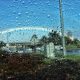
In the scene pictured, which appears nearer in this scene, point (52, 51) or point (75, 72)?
point (75, 72)

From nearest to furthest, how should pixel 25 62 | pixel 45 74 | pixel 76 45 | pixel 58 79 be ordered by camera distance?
pixel 58 79, pixel 45 74, pixel 25 62, pixel 76 45

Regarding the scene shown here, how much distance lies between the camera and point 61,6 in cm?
2028

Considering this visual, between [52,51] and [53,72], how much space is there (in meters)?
16.1

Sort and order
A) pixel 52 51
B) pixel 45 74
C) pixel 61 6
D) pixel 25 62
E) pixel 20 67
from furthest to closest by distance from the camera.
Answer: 1. pixel 52 51
2. pixel 61 6
3. pixel 25 62
4. pixel 20 67
5. pixel 45 74

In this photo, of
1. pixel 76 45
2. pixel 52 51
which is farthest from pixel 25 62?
pixel 76 45

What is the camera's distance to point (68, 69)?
780 centimetres

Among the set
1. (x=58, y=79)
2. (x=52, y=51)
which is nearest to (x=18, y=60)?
(x=58, y=79)

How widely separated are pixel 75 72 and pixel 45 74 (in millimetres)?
751

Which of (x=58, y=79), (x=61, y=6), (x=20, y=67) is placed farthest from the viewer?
(x=61, y=6)

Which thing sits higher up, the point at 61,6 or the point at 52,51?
the point at 61,6

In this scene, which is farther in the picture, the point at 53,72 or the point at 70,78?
the point at 53,72

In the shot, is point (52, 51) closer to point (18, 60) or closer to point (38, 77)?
point (18, 60)

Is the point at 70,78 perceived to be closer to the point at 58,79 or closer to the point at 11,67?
the point at 58,79

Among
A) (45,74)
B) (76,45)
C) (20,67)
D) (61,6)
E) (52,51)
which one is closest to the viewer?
(45,74)
